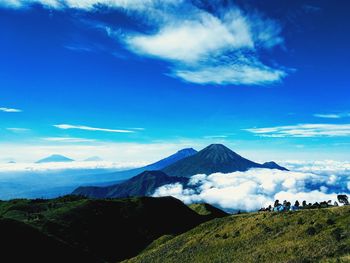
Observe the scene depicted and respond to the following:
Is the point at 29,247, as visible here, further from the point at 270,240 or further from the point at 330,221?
the point at 330,221

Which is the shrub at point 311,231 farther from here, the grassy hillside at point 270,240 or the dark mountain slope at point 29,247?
the dark mountain slope at point 29,247

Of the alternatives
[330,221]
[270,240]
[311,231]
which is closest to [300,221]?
[330,221]

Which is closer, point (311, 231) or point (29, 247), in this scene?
point (311, 231)

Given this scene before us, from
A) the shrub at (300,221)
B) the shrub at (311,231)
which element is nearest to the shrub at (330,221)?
the shrub at (311,231)

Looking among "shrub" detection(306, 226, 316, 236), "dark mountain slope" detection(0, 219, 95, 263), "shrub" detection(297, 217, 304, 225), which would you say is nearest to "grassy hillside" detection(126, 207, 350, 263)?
"shrub" detection(306, 226, 316, 236)

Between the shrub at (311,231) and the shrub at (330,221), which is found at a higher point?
the shrub at (330,221)

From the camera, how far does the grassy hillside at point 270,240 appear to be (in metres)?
66.2

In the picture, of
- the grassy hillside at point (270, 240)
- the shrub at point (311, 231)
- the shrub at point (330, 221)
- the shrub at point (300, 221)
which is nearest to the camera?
the grassy hillside at point (270, 240)

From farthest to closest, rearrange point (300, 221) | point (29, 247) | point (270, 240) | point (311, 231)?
point (29, 247)
point (300, 221)
point (270, 240)
point (311, 231)

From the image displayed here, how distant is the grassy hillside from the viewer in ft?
217

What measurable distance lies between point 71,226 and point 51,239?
49738 mm

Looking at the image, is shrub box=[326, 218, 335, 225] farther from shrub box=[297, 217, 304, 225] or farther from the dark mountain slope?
the dark mountain slope

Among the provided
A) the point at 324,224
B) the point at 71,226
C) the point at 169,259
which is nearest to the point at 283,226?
the point at 324,224

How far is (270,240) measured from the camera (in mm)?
83938
